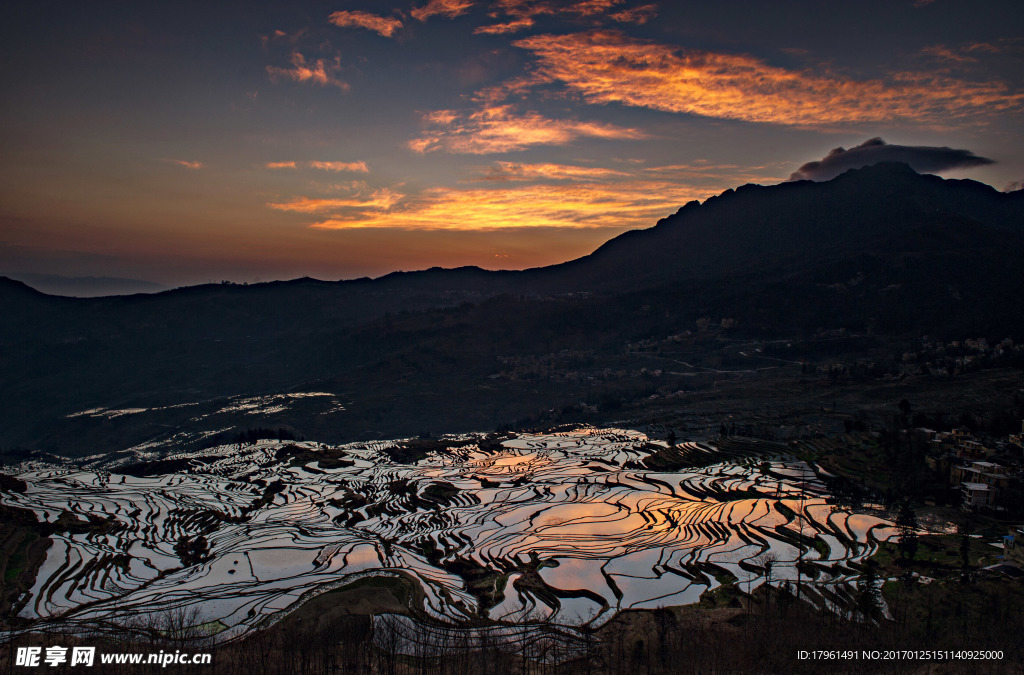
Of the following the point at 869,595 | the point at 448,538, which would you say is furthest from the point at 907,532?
the point at 448,538

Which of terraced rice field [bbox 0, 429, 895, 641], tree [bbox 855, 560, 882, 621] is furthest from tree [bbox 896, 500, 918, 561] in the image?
tree [bbox 855, 560, 882, 621]

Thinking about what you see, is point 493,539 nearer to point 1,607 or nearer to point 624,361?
point 1,607

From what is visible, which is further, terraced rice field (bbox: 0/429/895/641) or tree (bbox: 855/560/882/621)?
terraced rice field (bbox: 0/429/895/641)

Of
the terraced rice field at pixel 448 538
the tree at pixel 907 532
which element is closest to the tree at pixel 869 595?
the terraced rice field at pixel 448 538

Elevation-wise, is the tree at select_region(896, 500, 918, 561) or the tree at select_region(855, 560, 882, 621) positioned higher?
the tree at select_region(855, 560, 882, 621)

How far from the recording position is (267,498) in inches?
2019

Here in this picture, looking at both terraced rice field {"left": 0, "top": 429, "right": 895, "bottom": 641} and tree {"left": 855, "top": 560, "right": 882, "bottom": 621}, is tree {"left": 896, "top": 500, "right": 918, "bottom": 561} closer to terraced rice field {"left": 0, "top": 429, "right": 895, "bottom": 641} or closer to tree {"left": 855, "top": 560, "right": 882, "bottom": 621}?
terraced rice field {"left": 0, "top": 429, "right": 895, "bottom": 641}

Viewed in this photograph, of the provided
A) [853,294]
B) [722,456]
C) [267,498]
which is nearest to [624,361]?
[853,294]

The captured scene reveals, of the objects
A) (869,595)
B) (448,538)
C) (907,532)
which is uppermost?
(869,595)

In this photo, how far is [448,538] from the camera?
137ft

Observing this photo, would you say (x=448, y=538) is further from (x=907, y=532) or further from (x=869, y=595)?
(x=907, y=532)

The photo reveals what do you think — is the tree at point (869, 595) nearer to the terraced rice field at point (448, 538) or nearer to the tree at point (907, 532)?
the terraced rice field at point (448, 538)

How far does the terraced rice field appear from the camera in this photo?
31.2 metres

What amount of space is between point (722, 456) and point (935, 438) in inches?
743
